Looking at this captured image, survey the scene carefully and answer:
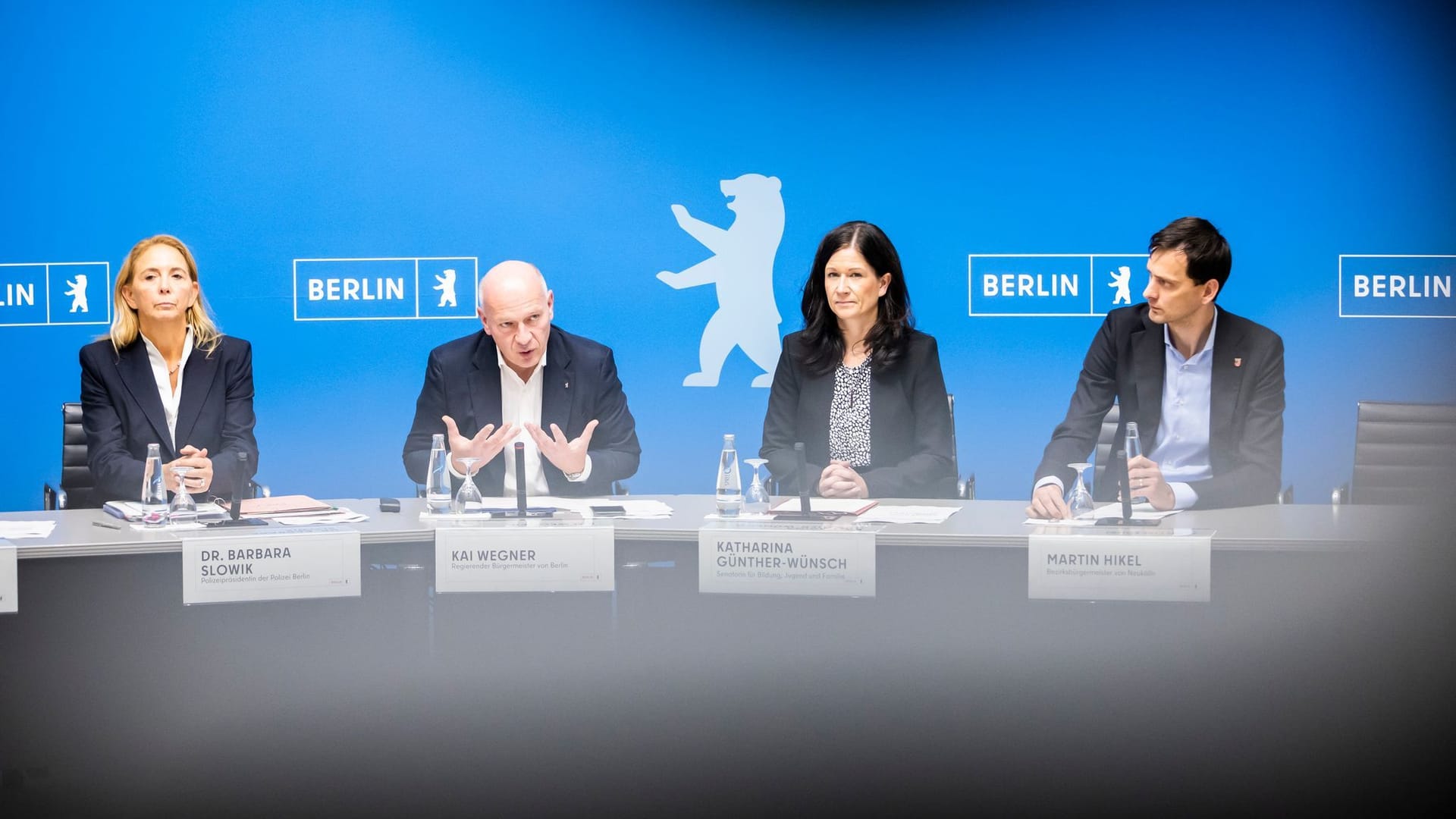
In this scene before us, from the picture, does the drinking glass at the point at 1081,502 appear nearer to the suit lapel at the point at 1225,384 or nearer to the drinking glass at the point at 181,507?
the suit lapel at the point at 1225,384

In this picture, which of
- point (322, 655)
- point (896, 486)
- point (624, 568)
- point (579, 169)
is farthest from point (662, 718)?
point (579, 169)

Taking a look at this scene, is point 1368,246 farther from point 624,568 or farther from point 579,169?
point 624,568

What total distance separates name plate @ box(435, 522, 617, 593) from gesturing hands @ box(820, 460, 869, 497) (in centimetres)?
73

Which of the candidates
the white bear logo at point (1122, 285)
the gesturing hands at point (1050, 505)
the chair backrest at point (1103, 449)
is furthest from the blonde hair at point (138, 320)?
the white bear logo at point (1122, 285)

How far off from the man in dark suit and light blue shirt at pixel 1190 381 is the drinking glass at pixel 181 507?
1.87 m

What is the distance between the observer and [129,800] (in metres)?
2.15

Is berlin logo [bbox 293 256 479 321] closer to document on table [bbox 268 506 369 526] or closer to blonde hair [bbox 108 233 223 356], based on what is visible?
blonde hair [bbox 108 233 223 356]

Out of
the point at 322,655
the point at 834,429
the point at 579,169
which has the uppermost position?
the point at 579,169

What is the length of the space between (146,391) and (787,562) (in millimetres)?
1846

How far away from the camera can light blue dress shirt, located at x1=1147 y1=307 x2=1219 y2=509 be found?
3.01 metres

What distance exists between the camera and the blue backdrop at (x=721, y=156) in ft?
14.1

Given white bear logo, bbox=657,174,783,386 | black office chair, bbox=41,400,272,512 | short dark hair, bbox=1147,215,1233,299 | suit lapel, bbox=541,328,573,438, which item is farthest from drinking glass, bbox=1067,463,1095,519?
black office chair, bbox=41,400,272,512

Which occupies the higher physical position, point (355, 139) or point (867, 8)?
point (867, 8)

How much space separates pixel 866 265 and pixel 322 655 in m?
1.63
